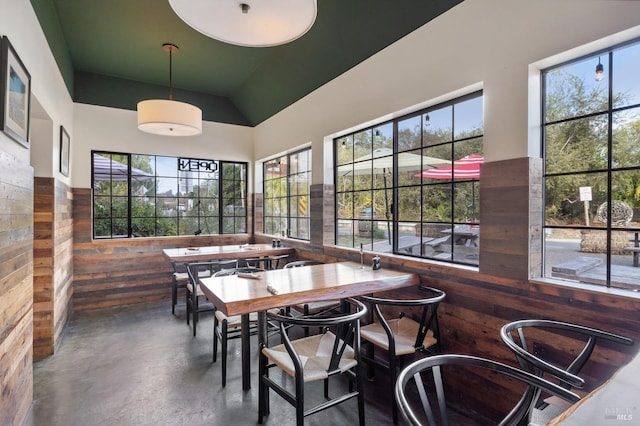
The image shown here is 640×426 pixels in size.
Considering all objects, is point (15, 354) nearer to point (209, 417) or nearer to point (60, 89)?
point (209, 417)

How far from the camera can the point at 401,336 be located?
2.44 metres

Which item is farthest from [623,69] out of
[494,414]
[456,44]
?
[494,414]

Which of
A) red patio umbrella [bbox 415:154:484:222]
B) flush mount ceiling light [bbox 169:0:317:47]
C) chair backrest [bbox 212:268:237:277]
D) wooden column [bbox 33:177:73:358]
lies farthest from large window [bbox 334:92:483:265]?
wooden column [bbox 33:177:73:358]

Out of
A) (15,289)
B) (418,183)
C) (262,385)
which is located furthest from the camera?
(418,183)

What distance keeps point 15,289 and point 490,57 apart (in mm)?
3372

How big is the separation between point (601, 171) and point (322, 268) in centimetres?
218

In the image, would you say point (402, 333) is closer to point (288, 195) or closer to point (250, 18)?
point (250, 18)

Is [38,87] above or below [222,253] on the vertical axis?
above

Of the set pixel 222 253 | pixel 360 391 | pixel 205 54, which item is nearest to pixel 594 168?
pixel 360 391

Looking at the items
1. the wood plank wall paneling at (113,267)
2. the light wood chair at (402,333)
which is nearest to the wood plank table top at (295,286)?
the light wood chair at (402,333)

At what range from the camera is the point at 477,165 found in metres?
2.52

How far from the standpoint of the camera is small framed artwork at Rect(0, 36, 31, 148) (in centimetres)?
180

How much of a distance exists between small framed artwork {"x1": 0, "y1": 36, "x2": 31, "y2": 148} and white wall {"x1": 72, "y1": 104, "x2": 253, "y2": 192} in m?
2.82

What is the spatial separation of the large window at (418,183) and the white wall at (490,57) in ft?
0.65
